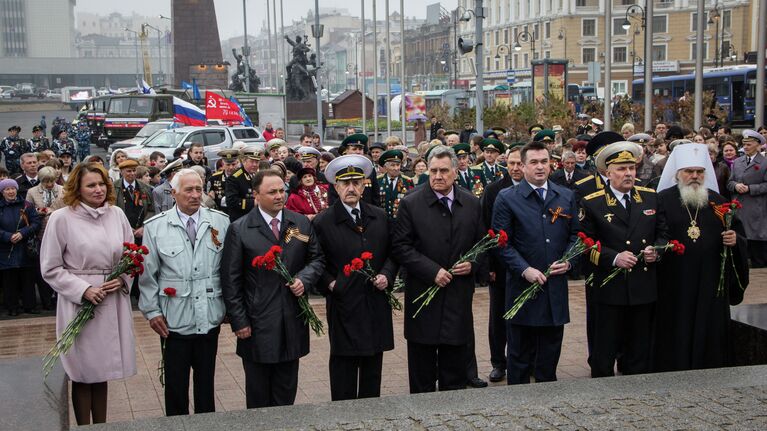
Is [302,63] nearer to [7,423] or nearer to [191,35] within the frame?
[191,35]

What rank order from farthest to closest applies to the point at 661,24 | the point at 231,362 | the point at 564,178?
the point at 661,24, the point at 564,178, the point at 231,362

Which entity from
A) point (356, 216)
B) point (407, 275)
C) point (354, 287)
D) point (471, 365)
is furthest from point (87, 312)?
point (471, 365)

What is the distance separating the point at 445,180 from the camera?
690 cm

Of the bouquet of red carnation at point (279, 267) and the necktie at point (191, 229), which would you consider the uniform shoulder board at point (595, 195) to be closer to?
the bouquet of red carnation at point (279, 267)

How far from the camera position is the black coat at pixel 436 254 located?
6.86m

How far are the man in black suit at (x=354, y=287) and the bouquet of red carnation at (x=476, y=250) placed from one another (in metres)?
0.24

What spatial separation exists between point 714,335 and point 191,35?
52.6 meters

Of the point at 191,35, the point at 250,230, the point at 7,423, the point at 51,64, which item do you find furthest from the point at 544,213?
the point at 51,64

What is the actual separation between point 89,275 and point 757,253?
33.2 feet

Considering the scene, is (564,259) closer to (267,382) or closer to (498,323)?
(498,323)

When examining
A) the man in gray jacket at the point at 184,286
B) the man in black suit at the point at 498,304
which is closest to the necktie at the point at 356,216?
the man in gray jacket at the point at 184,286

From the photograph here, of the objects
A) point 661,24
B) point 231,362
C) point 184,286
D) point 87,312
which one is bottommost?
point 231,362

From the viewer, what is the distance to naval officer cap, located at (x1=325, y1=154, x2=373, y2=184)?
6770 mm

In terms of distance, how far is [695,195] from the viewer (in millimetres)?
7328
